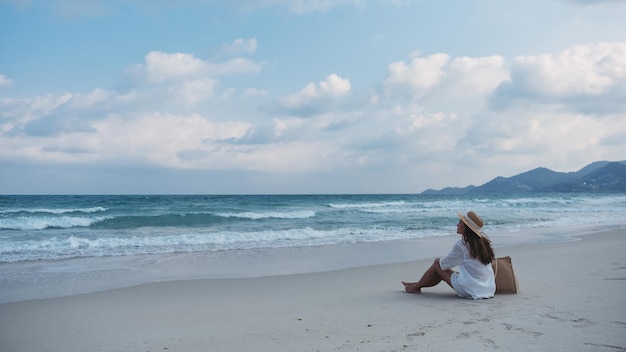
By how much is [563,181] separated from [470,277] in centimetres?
11602

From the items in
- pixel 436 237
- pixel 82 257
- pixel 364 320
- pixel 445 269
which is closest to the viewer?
pixel 364 320

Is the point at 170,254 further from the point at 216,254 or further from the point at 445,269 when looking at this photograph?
the point at 445,269

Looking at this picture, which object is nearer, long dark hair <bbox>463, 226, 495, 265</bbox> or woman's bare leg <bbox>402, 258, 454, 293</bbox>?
long dark hair <bbox>463, 226, 495, 265</bbox>

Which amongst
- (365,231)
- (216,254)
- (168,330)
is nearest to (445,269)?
(168,330)

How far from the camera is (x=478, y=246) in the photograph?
5797mm

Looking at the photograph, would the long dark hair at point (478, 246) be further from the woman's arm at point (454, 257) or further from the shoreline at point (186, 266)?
the shoreline at point (186, 266)

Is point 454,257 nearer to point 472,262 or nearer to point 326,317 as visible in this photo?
point 472,262

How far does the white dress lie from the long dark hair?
52 millimetres

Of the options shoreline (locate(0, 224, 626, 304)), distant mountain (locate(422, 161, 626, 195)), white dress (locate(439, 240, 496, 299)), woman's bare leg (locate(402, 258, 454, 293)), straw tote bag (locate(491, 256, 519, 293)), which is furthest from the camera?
distant mountain (locate(422, 161, 626, 195))

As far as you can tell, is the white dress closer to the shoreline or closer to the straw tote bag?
the straw tote bag

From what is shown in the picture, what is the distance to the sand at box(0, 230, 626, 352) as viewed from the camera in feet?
13.2

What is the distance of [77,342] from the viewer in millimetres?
4383

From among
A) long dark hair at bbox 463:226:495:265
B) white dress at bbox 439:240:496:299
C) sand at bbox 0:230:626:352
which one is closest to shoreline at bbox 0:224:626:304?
sand at bbox 0:230:626:352

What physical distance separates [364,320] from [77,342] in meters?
2.81
